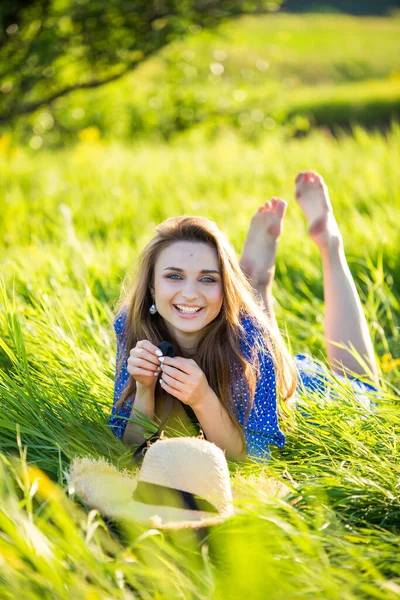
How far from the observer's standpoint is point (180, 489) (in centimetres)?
165

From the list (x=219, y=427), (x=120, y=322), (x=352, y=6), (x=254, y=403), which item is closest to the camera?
(x=219, y=427)

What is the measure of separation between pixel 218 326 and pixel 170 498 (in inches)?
25.0

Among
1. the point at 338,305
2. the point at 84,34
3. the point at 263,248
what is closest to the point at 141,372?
the point at 338,305

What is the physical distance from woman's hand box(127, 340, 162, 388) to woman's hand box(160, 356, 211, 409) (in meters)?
0.04

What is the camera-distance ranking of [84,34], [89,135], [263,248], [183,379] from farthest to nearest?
[89,135] → [84,34] → [263,248] → [183,379]

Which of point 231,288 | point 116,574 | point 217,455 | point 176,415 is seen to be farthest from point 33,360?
point 116,574

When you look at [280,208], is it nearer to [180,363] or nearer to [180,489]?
[180,363]

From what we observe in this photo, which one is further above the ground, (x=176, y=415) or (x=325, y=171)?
(x=176, y=415)

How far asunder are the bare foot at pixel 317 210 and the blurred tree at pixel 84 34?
3.13 m

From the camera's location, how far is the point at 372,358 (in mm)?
2643

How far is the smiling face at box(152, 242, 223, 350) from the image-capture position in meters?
2.08

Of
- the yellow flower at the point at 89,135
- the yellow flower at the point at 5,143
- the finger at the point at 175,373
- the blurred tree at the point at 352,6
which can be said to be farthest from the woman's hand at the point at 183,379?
the blurred tree at the point at 352,6

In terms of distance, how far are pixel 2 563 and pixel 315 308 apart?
2.14 meters

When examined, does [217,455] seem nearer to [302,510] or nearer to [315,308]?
[302,510]
